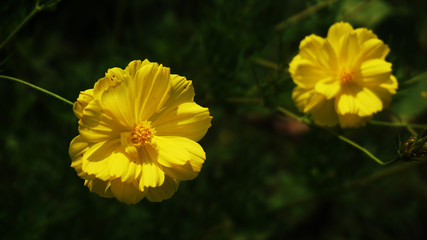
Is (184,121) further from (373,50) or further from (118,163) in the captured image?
(373,50)

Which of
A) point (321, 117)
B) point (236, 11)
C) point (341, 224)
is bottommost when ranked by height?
point (341, 224)

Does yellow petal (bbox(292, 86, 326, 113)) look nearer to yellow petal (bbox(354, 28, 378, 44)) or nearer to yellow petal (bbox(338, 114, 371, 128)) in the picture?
yellow petal (bbox(338, 114, 371, 128))

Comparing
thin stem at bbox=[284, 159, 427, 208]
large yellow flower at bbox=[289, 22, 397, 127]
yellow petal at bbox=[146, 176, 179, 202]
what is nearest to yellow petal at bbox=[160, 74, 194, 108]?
yellow petal at bbox=[146, 176, 179, 202]

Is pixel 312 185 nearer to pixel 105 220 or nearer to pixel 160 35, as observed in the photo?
pixel 105 220

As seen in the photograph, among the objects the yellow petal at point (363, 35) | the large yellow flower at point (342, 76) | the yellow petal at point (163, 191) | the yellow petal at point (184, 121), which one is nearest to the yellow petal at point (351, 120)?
the large yellow flower at point (342, 76)

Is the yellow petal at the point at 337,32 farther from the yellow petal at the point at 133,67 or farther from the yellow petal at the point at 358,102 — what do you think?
the yellow petal at the point at 133,67


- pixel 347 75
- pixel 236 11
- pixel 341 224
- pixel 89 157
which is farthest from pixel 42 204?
pixel 341 224

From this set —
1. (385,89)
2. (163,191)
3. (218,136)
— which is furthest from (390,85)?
(218,136)
